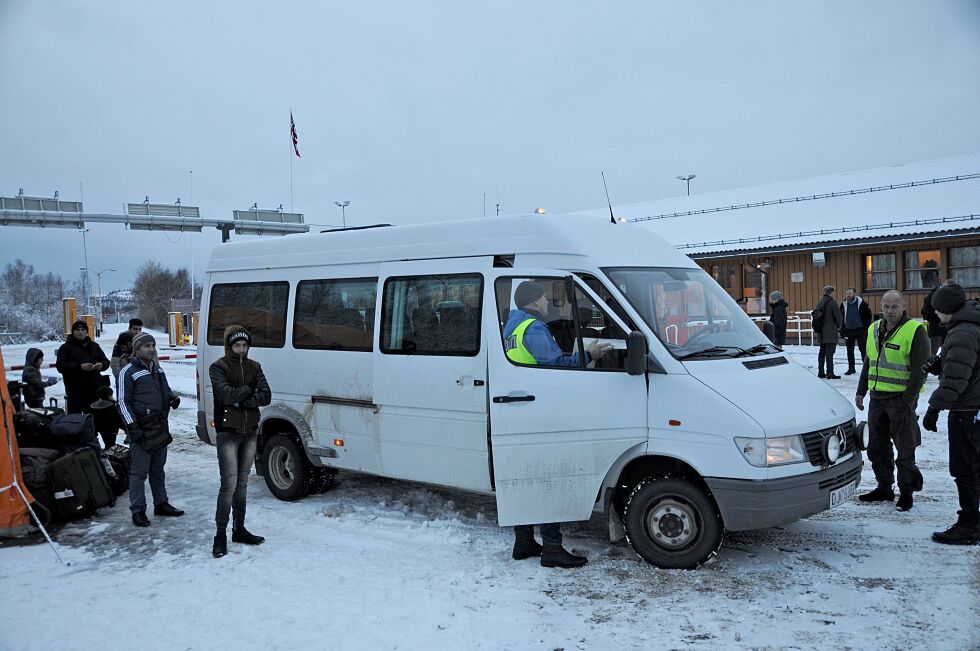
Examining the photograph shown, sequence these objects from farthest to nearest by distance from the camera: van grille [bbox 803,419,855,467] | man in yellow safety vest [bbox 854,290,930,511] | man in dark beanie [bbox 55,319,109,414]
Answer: man in dark beanie [bbox 55,319,109,414], man in yellow safety vest [bbox 854,290,930,511], van grille [bbox 803,419,855,467]

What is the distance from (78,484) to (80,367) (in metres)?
2.53

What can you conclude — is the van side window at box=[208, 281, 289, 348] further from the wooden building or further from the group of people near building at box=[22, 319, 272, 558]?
the wooden building

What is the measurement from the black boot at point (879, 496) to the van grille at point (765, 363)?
1.96 m

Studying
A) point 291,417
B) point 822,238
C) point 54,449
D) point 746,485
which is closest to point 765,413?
point 746,485

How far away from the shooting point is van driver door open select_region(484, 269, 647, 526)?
5180mm

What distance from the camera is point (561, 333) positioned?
214 inches

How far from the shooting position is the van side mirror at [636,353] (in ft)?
16.2

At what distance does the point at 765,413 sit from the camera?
189 inches

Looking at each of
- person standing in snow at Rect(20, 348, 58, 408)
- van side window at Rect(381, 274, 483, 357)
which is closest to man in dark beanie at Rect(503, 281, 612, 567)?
van side window at Rect(381, 274, 483, 357)

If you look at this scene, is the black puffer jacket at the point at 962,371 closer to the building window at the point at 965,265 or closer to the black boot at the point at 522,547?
the black boot at the point at 522,547

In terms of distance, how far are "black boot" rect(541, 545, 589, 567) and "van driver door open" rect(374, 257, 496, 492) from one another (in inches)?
31.2

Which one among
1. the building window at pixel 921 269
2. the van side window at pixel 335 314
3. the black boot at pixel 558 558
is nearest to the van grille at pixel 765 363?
the black boot at pixel 558 558

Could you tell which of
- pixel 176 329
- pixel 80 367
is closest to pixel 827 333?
pixel 80 367

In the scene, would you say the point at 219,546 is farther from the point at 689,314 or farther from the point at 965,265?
the point at 965,265
